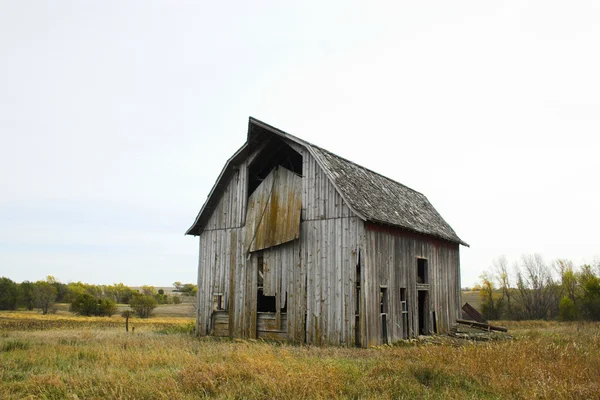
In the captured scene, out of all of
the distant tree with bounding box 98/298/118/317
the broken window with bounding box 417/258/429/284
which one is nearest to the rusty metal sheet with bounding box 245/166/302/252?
the broken window with bounding box 417/258/429/284

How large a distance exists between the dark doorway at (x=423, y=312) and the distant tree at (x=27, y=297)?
194 ft

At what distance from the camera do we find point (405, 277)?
61.5 feet

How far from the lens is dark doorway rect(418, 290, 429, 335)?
2031 cm

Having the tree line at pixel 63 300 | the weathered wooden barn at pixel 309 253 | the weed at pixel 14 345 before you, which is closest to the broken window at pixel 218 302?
the weathered wooden barn at pixel 309 253

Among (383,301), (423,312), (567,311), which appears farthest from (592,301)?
(383,301)

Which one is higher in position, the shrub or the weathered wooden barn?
the weathered wooden barn

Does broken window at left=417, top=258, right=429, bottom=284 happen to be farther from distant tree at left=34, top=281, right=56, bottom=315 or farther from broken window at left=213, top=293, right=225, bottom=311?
distant tree at left=34, top=281, right=56, bottom=315

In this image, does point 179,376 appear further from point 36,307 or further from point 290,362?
point 36,307

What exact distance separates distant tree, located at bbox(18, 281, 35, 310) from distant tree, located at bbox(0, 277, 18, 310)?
1.93ft

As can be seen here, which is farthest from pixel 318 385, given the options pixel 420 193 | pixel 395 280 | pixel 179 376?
pixel 420 193

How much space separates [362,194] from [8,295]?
208 feet

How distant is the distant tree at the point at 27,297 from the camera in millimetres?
64188

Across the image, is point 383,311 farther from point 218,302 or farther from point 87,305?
point 87,305

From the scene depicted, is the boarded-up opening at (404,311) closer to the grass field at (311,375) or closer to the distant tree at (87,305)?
the grass field at (311,375)
